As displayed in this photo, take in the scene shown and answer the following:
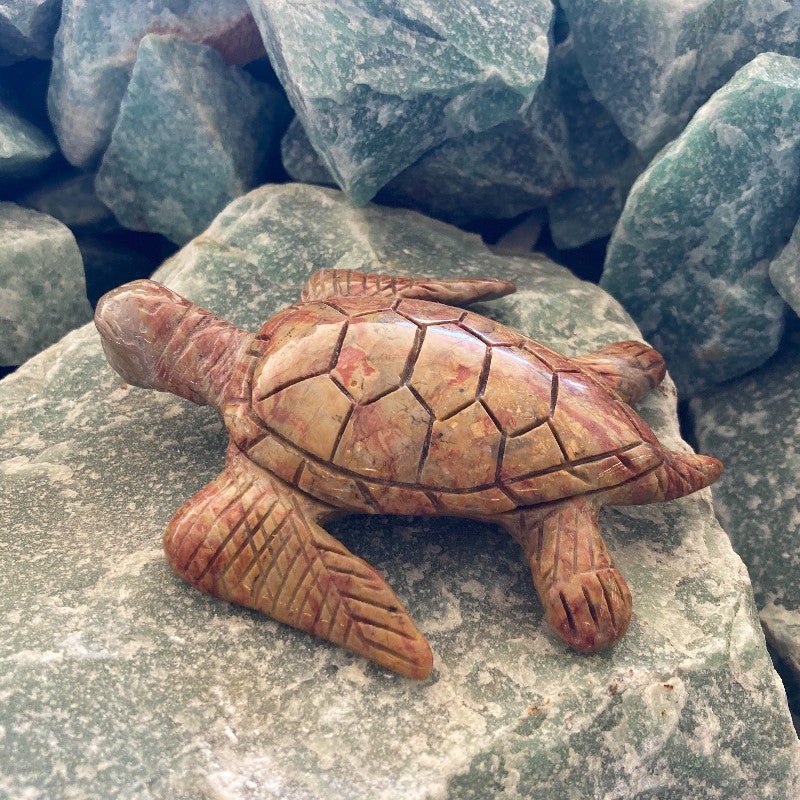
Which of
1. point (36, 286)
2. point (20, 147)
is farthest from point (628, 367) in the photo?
point (20, 147)

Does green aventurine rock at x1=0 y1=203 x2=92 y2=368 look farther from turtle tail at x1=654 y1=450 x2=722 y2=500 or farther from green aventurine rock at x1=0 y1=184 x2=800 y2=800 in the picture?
turtle tail at x1=654 y1=450 x2=722 y2=500

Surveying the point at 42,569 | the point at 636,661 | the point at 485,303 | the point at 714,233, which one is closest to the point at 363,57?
the point at 485,303

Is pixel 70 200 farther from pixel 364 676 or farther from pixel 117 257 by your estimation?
pixel 364 676

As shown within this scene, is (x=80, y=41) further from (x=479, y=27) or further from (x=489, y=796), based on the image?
(x=489, y=796)

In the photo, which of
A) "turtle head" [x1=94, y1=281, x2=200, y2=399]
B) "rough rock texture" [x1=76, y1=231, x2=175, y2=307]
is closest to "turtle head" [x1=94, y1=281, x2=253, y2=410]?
"turtle head" [x1=94, y1=281, x2=200, y2=399]

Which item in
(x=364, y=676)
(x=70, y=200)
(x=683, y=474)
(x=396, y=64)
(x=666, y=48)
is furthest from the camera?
(x=70, y=200)

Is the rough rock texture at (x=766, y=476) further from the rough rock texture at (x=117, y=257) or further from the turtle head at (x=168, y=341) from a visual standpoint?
the rough rock texture at (x=117, y=257)
